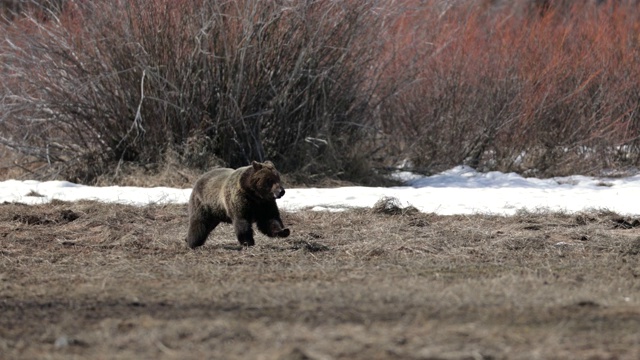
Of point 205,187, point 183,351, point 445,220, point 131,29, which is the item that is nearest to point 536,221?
point 445,220

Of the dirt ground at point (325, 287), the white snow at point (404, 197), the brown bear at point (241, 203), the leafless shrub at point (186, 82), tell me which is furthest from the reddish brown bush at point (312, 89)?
the brown bear at point (241, 203)

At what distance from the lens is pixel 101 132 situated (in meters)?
19.1

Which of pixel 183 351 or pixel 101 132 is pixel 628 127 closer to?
pixel 101 132

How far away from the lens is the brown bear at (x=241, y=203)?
9766mm

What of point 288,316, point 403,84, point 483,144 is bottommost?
point 483,144

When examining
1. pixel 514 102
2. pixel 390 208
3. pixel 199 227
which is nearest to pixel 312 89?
pixel 514 102

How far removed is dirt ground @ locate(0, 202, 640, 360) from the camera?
5695 millimetres

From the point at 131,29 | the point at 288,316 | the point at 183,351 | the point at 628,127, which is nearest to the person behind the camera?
the point at 183,351

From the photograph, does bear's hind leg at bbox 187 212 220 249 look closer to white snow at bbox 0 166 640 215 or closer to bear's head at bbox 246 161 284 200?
bear's head at bbox 246 161 284 200

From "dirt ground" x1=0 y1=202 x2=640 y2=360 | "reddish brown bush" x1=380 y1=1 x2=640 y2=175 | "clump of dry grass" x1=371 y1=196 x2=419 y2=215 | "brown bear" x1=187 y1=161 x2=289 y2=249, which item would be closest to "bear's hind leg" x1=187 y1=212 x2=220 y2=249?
"brown bear" x1=187 y1=161 x2=289 y2=249

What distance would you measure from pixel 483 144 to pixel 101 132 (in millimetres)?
8366

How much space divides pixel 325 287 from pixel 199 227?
115 inches

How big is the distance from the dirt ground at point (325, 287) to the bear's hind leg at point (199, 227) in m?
0.16

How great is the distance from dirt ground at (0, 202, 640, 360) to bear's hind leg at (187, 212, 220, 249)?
165 mm
